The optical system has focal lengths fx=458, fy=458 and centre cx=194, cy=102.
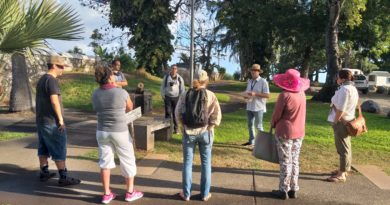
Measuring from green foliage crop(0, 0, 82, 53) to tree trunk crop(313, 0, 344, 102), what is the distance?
16.0 m

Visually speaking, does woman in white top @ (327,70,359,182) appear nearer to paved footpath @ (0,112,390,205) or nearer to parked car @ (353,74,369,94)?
paved footpath @ (0,112,390,205)

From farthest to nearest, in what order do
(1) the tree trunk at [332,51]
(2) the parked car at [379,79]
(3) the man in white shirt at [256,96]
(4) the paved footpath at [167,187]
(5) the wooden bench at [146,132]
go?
(2) the parked car at [379,79], (1) the tree trunk at [332,51], (3) the man in white shirt at [256,96], (5) the wooden bench at [146,132], (4) the paved footpath at [167,187]

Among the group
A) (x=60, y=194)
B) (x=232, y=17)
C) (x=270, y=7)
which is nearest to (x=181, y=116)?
(x=60, y=194)

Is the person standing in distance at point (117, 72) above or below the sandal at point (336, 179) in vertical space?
above

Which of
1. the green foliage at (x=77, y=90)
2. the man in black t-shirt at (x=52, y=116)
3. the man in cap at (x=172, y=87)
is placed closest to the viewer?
the man in black t-shirt at (x=52, y=116)

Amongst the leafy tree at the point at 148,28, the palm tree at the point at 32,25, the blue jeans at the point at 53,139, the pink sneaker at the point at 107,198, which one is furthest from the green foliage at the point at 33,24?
the leafy tree at the point at 148,28

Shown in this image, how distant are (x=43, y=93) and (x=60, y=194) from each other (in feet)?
4.47

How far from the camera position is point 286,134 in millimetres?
A: 5824

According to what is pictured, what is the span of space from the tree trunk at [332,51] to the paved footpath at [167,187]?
1474 centimetres

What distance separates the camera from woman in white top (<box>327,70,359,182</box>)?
6.49m

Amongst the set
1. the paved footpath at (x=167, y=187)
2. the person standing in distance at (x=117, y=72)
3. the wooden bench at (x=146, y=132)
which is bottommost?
the paved footpath at (x=167, y=187)

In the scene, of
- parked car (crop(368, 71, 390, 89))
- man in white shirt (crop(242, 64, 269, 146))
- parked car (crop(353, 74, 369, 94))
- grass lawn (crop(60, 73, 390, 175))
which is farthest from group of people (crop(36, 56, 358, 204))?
parked car (crop(368, 71, 390, 89))

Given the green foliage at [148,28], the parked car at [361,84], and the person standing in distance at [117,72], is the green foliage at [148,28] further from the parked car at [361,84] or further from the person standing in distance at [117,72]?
the parked car at [361,84]

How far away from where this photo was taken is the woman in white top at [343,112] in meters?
6.49
